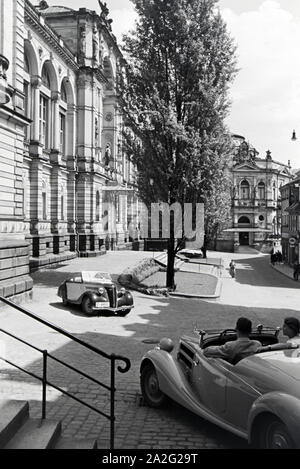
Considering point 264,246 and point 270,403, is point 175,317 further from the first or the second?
point 264,246

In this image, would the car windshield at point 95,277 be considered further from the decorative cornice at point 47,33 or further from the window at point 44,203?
the decorative cornice at point 47,33

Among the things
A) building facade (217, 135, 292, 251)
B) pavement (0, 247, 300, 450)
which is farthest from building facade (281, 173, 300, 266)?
pavement (0, 247, 300, 450)

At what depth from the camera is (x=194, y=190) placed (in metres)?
21.8

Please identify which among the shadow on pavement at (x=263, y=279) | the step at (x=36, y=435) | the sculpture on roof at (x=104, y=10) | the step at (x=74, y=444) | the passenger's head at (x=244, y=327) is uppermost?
the sculpture on roof at (x=104, y=10)

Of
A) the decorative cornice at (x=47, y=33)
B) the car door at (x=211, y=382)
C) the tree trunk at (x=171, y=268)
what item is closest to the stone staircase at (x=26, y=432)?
the car door at (x=211, y=382)

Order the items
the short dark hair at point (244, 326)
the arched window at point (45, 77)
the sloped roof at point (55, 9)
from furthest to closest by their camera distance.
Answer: the sloped roof at point (55, 9), the arched window at point (45, 77), the short dark hair at point (244, 326)

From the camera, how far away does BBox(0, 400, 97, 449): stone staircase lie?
437 cm

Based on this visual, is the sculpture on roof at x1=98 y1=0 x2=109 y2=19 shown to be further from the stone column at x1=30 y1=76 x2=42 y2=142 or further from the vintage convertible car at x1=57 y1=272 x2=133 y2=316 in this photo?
the vintage convertible car at x1=57 y1=272 x2=133 y2=316

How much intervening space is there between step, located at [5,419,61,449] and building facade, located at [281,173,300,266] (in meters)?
42.6

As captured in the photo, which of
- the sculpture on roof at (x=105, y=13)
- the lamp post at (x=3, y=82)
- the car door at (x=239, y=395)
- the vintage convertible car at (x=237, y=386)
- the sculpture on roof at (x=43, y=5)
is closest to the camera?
the vintage convertible car at (x=237, y=386)

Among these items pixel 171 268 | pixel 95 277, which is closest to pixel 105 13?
pixel 171 268

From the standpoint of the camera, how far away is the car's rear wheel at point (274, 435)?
4.28m

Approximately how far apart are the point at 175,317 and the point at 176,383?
9.01m

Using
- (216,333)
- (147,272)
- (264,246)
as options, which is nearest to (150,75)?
(147,272)
